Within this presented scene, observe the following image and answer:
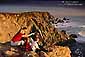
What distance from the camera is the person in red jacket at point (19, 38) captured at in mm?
2065

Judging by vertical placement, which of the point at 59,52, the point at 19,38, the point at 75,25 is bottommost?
the point at 59,52

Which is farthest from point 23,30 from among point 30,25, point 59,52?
point 59,52

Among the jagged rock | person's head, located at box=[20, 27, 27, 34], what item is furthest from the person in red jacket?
the jagged rock

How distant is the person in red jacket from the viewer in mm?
2065

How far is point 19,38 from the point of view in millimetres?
2082

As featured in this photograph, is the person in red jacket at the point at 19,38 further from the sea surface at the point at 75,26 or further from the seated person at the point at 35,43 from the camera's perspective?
the sea surface at the point at 75,26

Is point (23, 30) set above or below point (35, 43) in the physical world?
above

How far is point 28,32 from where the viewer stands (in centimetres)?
209

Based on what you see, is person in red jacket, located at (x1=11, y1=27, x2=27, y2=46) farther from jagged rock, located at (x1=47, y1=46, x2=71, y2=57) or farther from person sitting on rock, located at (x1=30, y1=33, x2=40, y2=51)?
jagged rock, located at (x1=47, y1=46, x2=71, y2=57)

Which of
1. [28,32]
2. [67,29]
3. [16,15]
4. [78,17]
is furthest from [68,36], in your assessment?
[16,15]

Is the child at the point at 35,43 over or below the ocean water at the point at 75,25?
below

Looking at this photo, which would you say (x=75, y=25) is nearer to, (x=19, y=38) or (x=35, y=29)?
(x=35, y=29)

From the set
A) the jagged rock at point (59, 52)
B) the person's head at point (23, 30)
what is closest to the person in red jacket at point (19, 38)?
the person's head at point (23, 30)

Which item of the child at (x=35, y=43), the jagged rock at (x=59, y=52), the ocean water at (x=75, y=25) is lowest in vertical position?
the jagged rock at (x=59, y=52)
